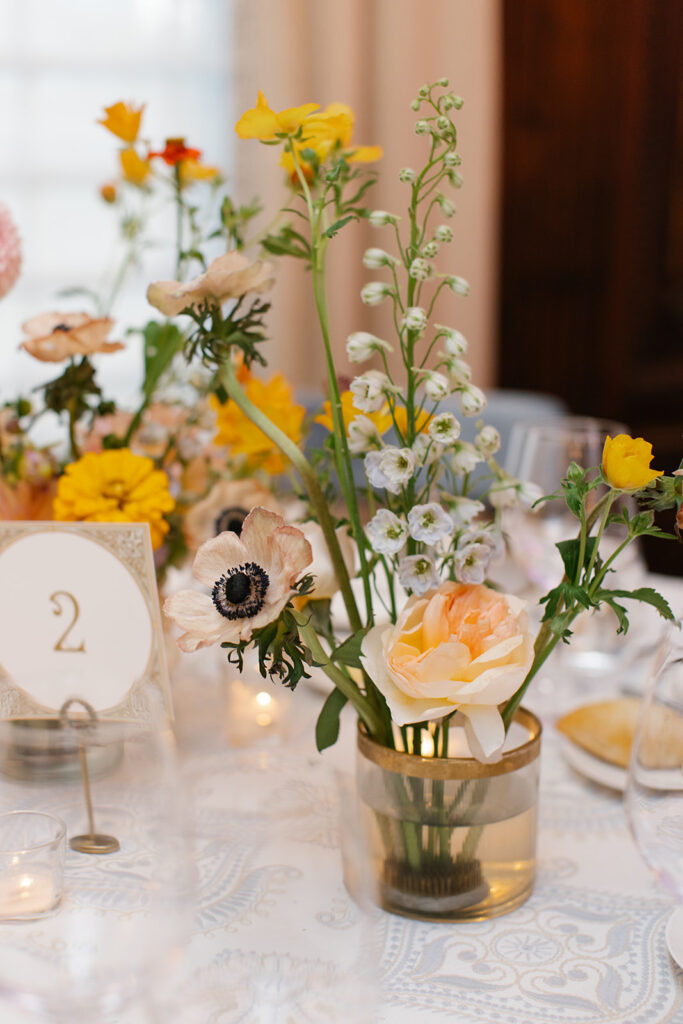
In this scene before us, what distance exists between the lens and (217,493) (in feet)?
2.58

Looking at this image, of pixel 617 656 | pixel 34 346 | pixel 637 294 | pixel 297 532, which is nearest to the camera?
pixel 297 532

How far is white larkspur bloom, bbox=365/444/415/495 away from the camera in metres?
0.48

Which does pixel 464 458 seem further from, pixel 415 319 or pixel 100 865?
pixel 100 865

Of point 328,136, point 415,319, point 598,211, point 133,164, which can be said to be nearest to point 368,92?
point 598,211

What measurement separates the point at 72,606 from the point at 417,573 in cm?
20

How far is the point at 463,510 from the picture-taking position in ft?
1.70

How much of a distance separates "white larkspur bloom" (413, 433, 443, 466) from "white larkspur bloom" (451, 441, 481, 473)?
1 cm

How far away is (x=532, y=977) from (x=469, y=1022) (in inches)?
1.9

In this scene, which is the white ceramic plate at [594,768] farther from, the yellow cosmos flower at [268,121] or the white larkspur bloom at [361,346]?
the yellow cosmos flower at [268,121]

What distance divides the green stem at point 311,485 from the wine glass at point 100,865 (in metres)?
Answer: 0.12

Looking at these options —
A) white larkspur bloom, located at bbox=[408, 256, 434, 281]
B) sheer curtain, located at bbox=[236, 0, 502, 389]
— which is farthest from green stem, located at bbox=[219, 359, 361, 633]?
sheer curtain, located at bbox=[236, 0, 502, 389]

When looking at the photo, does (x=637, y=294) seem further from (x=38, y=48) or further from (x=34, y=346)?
(x=34, y=346)

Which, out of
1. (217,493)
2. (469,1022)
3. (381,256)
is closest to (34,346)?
(217,493)

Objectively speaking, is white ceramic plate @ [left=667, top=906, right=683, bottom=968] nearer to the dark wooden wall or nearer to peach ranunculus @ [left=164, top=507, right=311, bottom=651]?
peach ranunculus @ [left=164, top=507, right=311, bottom=651]
